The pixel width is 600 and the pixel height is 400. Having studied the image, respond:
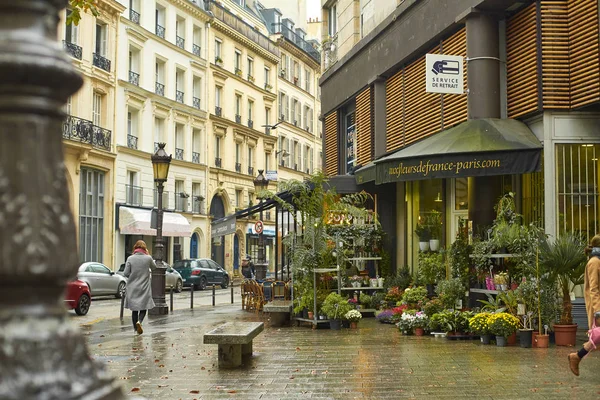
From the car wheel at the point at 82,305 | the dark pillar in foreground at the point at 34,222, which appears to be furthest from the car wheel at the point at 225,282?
the dark pillar in foreground at the point at 34,222

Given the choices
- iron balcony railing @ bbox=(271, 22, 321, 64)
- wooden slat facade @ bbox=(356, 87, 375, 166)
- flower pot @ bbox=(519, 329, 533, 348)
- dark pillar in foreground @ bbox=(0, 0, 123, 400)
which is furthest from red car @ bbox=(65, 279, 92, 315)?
iron balcony railing @ bbox=(271, 22, 321, 64)

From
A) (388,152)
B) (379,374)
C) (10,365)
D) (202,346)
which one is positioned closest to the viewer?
(10,365)

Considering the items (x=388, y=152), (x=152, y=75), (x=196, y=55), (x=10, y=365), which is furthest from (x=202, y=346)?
(x=196, y=55)

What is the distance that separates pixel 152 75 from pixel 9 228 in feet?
146

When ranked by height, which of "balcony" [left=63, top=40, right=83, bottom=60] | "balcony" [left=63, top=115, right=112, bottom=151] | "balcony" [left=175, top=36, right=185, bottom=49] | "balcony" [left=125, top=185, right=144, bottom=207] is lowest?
"balcony" [left=125, top=185, right=144, bottom=207]

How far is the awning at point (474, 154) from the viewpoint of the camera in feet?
46.9

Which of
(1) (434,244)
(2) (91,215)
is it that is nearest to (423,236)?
(1) (434,244)

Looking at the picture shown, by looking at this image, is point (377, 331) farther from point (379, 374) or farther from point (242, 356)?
point (379, 374)

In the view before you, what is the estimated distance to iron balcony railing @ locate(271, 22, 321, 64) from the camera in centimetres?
6969

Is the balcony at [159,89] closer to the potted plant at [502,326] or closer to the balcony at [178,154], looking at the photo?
the balcony at [178,154]

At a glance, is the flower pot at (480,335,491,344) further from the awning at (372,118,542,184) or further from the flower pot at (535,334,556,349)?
the awning at (372,118,542,184)

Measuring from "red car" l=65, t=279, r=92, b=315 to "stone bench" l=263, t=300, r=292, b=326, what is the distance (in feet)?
22.2

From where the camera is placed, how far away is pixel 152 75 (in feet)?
148

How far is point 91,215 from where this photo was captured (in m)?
38.6
